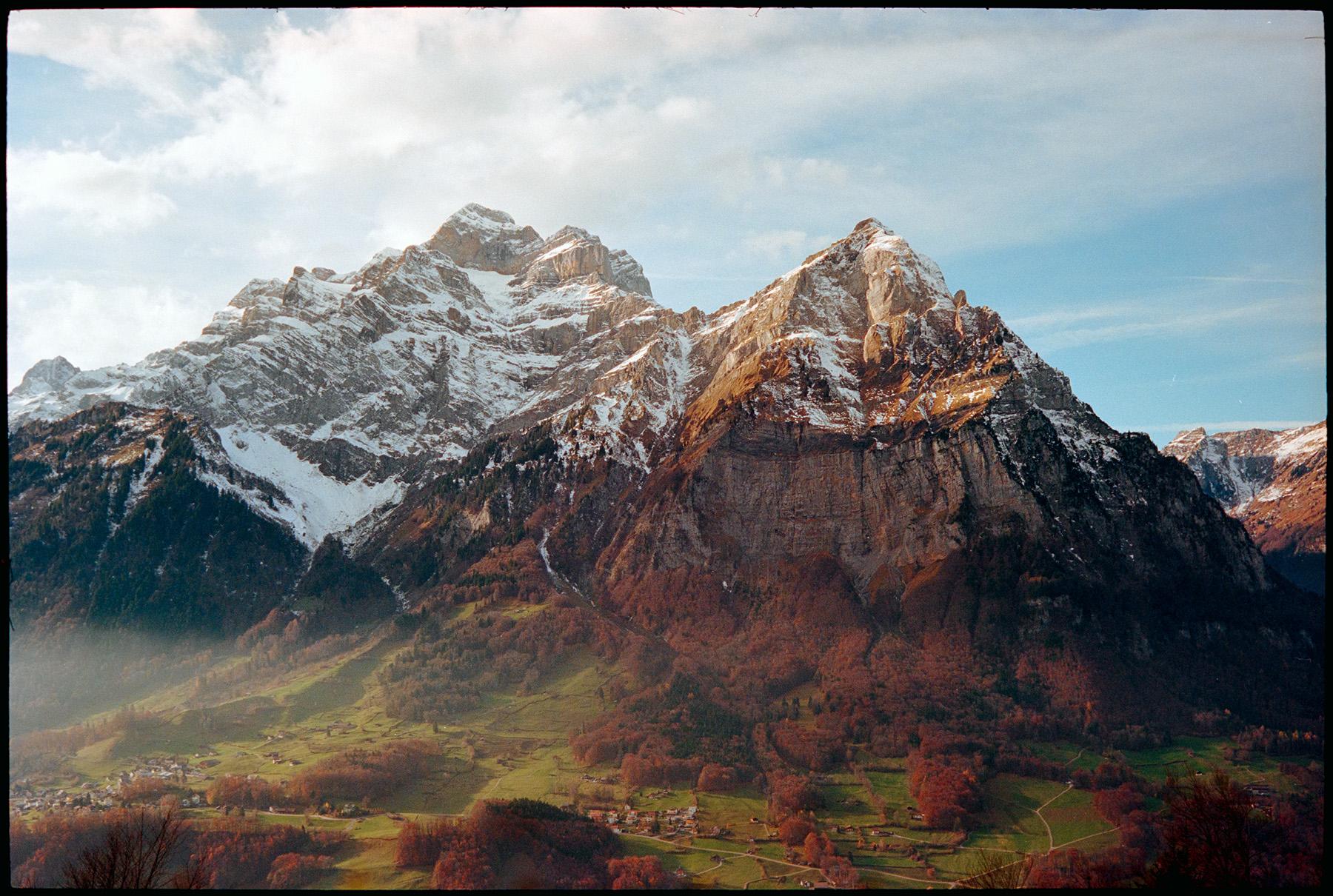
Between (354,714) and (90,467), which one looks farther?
(90,467)

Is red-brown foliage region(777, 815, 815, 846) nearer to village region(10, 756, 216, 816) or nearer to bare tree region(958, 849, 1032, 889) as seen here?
bare tree region(958, 849, 1032, 889)

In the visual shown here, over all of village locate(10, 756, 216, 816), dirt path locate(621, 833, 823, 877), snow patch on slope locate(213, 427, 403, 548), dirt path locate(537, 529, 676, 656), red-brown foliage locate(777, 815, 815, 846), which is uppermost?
snow patch on slope locate(213, 427, 403, 548)

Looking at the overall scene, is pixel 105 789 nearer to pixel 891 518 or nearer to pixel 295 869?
pixel 295 869

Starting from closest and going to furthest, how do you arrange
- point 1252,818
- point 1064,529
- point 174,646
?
1. point 1252,818
2. point 1064,529
3. point 174,646

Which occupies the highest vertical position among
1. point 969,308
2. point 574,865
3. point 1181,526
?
point 969,308

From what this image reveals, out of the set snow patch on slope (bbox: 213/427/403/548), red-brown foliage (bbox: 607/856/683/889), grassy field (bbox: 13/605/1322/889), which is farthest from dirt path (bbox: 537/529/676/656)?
snow patch on slope (bbox: 213/427/403/548)

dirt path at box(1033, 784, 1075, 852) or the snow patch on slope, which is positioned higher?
the snow patch on slope

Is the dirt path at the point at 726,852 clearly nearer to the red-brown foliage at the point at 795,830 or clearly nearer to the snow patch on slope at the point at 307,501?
the red-brown foliage at the point at 795,830

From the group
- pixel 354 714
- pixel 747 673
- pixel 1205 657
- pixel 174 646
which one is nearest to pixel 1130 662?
pixel 1205 657

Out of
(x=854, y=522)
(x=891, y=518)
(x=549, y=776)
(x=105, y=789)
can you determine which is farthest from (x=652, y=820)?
(x=891, y=518)

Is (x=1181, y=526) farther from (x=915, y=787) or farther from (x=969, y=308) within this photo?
(x=915, y=787)

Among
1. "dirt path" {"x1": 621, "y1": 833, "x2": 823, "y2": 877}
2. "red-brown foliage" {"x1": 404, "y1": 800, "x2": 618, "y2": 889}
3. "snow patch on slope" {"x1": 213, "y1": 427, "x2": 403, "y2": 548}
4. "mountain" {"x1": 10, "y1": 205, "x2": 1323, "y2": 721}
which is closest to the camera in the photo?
"red-brown foliage" {"x1": 404, "y1": 800, "x2": 618, "y2": 889}
